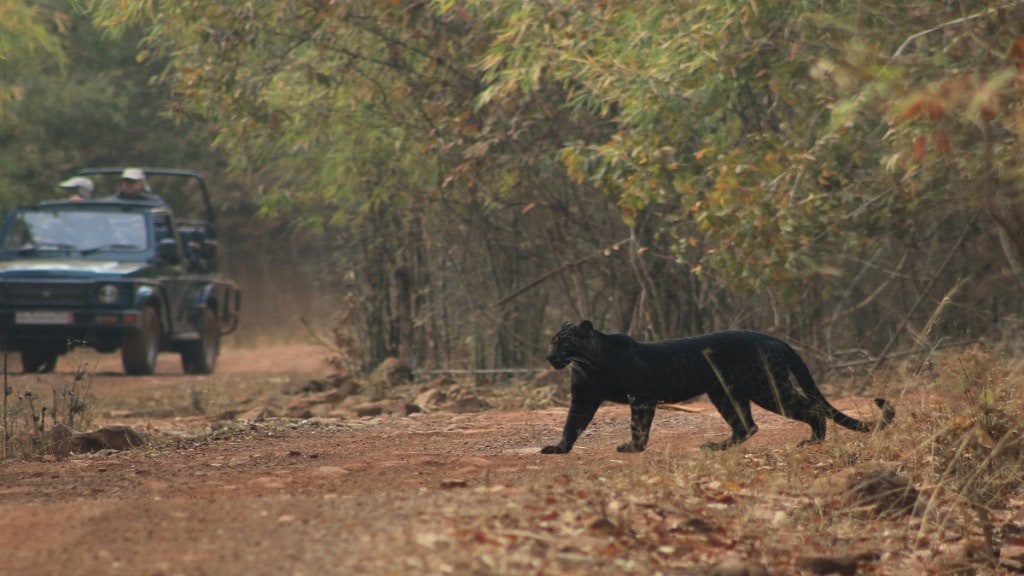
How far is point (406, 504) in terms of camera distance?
577cm

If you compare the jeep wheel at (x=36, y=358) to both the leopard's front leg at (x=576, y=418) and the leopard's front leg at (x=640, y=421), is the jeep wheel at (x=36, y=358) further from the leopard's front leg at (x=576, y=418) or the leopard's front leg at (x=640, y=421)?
the leopard's front leg at (x=640, y=421)

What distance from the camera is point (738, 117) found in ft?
39.0

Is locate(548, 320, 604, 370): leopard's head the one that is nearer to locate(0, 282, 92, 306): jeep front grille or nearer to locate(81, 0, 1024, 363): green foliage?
locate(81, 0, 1024, 363): green foliage

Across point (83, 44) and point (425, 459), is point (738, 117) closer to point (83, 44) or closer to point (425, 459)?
point (425, 459)

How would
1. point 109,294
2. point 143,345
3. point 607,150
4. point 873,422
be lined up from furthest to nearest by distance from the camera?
1. point 143,345
2. point 109,294
3. point 607,150
4. point 873,422

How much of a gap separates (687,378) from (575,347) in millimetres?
649

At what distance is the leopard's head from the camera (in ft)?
24.7

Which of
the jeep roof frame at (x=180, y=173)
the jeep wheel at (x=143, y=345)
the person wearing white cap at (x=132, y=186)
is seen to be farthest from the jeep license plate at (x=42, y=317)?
the person wearing white cap at (x=132, y=186)

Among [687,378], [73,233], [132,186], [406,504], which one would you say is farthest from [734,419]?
[132,186]

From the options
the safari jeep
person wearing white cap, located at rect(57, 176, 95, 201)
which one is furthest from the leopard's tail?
person wearing white cap, located at rect(57, 176, 95, 201)

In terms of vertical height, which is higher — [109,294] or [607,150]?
[607,150]

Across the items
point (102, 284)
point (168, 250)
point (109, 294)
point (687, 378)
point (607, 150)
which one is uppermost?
point (607, 150)

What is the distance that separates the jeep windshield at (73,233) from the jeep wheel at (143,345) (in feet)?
2.75

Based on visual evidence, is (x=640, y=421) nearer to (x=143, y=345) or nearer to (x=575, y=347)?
(x=575, y=347)
